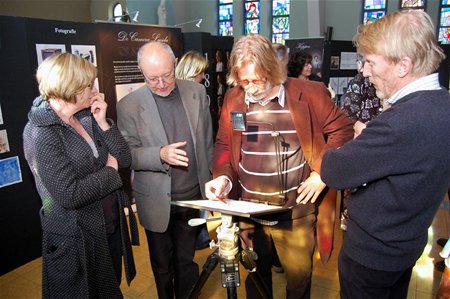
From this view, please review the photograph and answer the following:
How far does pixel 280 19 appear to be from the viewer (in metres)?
12.3

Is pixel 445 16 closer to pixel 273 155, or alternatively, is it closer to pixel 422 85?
pixel 273 155

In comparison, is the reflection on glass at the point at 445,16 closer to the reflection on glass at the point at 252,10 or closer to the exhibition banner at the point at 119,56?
the reflection on glass at the point at 252,10

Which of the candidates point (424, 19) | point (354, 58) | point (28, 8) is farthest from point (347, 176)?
point (28, 8)

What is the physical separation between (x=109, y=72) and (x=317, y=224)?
9.22 feet

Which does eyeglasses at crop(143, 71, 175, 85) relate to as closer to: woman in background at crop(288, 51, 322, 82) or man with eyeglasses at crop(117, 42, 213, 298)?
man with eyeglasses at crop(117, 42, 213, 298)

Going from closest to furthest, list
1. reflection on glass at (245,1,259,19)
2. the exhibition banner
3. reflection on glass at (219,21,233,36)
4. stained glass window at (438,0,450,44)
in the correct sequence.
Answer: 1. the exhibition banner
2. stained glass window at (438,0,450,44)
3. reflection on glass at (245,1,259,19)
4. reflection on glass at (219,21,233,36)

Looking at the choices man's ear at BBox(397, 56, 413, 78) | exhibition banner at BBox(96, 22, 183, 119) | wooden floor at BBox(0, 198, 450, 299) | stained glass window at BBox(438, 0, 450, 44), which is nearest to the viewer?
man's ear at BBox(397, 56, 413, 78)

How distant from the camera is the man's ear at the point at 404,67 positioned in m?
1.09

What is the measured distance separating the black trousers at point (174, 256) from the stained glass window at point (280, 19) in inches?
437

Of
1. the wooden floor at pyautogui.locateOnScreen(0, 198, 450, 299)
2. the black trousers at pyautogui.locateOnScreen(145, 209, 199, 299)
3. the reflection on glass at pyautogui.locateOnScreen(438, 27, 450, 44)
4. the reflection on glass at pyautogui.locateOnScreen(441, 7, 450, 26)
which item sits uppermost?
the reflection on glass at pyautogui.locateOnScreen(441, 7, 450, 26)

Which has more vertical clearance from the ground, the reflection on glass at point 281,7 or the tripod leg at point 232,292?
the reflection on glass at point 281,7

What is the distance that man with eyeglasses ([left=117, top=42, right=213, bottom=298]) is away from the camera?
1.83 metres

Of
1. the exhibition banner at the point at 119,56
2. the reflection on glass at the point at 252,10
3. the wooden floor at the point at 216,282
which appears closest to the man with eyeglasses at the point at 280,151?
the wooden floor at the point at 216,282

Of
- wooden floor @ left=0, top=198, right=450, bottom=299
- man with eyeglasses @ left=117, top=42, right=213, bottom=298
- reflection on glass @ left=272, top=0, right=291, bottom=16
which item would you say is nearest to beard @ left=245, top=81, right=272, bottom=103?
man with eyeglasses @ left=117, top=42, right=213, bottom=298
